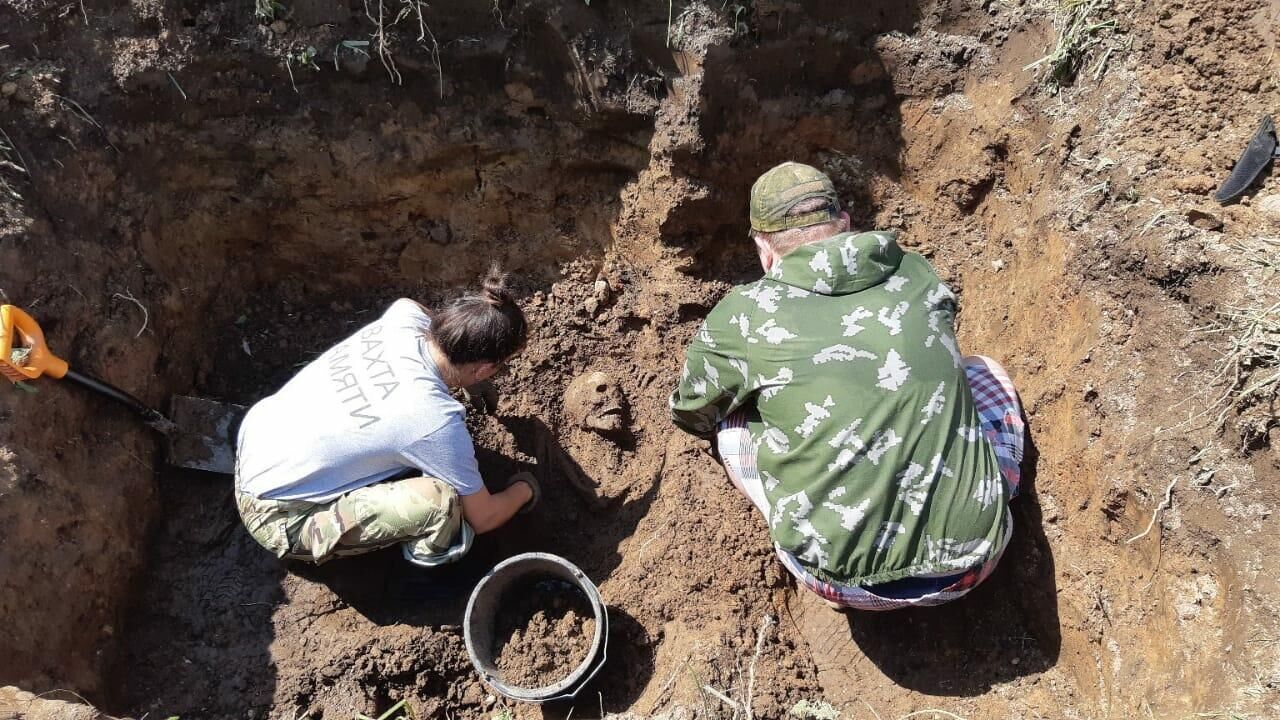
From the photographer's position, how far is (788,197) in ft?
7.39

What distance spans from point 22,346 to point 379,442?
1.15 m

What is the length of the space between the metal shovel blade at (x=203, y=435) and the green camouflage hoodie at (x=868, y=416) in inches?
80.0

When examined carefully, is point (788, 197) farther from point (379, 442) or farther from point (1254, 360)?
point (379, 442)

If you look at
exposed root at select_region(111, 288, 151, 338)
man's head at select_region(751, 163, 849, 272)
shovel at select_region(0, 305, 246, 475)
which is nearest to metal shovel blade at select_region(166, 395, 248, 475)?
shovel at select_region(0, 305, 246, 475)

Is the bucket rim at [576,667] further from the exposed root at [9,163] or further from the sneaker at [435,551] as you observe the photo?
→ the exposed root at [9,163]

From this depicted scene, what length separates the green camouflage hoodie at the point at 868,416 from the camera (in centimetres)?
201

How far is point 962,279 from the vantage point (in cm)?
304

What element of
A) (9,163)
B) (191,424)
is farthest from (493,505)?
(9,163)

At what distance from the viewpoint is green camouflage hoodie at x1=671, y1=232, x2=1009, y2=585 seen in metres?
2.01

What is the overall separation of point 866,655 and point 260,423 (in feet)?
7.12

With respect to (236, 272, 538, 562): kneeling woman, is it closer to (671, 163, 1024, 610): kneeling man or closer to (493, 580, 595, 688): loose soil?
(493, 580, 595, 688): loose soil

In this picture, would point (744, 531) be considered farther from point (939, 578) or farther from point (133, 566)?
point (133, 566)

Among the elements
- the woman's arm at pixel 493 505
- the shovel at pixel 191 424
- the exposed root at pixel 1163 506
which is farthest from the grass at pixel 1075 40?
the shovel at pixel 191 424

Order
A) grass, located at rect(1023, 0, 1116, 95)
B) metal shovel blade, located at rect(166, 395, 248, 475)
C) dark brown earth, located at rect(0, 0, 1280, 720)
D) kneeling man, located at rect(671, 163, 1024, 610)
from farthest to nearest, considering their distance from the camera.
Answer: metal shovel blade, located at rect(166, 395, 248, 475) → grass, located at rect(1023, 0, 1116, 95) → dark brown earth, located at rect(0, 0, 1280, 720) → kneeling man, located at rect(671, 163, 1024, 610)
